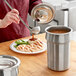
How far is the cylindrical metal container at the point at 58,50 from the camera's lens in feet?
3.51

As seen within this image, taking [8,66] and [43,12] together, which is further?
[43,12]

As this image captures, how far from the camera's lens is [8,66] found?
819 millimetres

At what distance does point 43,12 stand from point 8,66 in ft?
2.09

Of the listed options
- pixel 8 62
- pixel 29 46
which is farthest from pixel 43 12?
pixel 8 62

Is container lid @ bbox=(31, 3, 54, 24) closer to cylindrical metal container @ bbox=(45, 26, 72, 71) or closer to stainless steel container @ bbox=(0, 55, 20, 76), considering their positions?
cylindrical metal container @ bbox=(45, 26, 72, 71)

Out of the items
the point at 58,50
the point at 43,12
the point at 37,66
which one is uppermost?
the point at 43,12

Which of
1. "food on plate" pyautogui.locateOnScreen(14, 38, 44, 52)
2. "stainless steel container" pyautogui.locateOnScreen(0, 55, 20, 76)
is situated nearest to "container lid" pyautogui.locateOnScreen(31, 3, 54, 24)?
"food on plate" pyautogui.locateOnScreen(14, 38, 44, 52)

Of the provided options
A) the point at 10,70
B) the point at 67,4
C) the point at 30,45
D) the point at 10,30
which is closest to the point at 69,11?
the point at 67,4

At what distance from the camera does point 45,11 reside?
1326 millimetres

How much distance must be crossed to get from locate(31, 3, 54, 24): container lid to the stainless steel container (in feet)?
1.83

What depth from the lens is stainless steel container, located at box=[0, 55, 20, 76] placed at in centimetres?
78

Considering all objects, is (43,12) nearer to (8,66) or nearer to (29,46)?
(29,46)

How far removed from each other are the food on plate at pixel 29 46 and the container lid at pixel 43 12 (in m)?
0.20

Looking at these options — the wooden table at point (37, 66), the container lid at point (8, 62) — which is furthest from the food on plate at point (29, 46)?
the container lid at point (8, 62)
